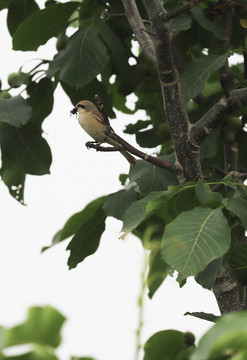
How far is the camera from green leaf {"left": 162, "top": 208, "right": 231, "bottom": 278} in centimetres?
154

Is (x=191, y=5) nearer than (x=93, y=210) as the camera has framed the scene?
Yes

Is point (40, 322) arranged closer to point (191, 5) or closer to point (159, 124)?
point (191, 5)

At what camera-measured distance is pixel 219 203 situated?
5.90 ft

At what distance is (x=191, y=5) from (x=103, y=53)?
63cm

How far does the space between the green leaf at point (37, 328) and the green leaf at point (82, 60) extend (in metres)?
2.04

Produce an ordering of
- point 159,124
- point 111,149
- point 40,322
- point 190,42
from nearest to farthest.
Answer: point 40,322 < point 111,149 < point 159,124 < point 190,42

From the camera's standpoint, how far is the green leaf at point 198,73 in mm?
2316

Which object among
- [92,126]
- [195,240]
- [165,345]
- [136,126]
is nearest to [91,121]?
[92,126]

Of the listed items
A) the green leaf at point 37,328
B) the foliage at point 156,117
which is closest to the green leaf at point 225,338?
the green leaf at point 37,328

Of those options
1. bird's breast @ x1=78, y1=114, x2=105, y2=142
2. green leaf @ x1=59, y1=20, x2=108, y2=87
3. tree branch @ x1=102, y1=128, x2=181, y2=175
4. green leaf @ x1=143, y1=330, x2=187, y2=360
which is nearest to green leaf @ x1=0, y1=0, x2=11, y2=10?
green leaf @ x1=59, y1=20, x2=108, y2=87

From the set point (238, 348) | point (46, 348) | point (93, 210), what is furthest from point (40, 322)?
point (93, 210)

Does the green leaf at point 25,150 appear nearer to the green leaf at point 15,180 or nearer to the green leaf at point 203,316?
the green leaf at point 15,180

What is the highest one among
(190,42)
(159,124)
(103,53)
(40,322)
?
(40,322)

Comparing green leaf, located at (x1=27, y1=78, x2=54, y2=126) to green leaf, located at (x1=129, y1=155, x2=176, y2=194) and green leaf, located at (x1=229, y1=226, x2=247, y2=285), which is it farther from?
green leaf, located at (x1=229, y1=226, x2=247, y2=285)
